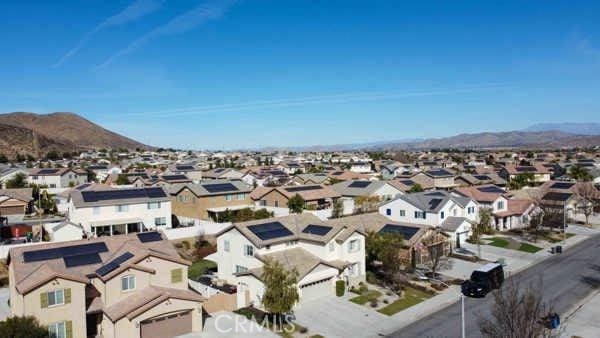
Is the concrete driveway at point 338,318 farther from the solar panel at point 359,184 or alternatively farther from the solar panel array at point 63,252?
A: the solar panel at point 359,184

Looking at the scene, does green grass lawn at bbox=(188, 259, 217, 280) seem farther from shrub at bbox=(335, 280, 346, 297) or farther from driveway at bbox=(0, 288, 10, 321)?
driveway at bbox=(0, 288, 10, 321)

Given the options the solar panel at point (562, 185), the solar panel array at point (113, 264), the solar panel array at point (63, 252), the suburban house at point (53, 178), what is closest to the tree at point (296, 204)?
the solar panel array at point (63, 252)

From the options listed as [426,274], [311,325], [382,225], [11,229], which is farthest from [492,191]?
[11,229]

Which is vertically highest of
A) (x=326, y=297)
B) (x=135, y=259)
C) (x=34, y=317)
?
(x=135, y=259)

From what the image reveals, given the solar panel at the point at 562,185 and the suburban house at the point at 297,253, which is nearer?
the suburban house at the point at 297,253

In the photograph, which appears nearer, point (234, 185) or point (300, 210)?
point (300, 210)

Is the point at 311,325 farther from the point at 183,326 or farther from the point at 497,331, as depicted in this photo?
the point at 497,331

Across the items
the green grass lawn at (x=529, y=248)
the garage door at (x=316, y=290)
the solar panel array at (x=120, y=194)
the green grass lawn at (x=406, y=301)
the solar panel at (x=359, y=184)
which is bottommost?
the green grass lawn at (x=529, y=248)
